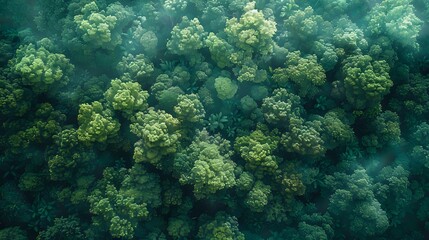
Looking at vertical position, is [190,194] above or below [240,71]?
below

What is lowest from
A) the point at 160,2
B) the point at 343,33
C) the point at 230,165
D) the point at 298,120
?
the point at 230,165

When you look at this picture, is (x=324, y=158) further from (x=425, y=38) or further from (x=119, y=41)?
(x=119, y=41)

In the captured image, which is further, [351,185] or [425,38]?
[425,38]

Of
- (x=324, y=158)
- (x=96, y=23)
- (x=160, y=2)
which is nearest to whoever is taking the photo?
(x=96, y=23)

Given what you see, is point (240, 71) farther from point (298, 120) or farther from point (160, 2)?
point (160, 2)

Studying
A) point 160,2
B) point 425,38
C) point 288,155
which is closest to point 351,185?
point 288,155

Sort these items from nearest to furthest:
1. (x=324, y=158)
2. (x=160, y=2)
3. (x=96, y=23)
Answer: (x=96, y=23) < (x=160, y=2) < (x=324, y=158)

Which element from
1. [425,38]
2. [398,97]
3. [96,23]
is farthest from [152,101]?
[425,38]
